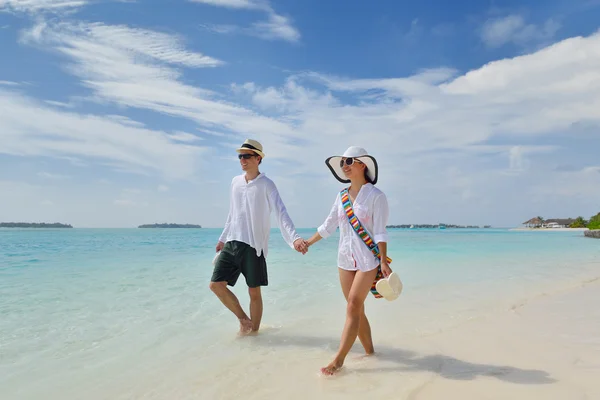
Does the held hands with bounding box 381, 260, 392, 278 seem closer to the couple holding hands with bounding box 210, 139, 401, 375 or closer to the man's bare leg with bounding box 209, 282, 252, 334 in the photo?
the couple holding hands with bounding box 210, 139, 401, 375

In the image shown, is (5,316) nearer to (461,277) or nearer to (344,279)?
(344,279)

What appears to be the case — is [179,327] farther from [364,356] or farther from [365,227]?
[365,227]

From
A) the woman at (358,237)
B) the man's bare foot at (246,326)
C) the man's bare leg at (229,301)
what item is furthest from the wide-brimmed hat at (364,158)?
the man's bare foot at (246,326)

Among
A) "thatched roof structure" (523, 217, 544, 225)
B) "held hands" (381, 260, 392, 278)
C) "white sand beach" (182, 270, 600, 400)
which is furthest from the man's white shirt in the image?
"thatched roof structure" (523, 217, 544, 225)

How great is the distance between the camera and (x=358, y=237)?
12.2 ft

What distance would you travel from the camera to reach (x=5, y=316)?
20.0ft

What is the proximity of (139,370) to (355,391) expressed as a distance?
2.03m

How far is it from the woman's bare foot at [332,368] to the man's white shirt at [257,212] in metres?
1.69

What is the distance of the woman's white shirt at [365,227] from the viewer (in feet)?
12.1

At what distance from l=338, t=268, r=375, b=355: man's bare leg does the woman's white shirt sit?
8 cm

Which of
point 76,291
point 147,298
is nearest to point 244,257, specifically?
point 147,298

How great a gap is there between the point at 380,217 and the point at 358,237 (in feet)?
0.85

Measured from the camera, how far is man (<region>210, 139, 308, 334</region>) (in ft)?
16.5

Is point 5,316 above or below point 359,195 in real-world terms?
below
